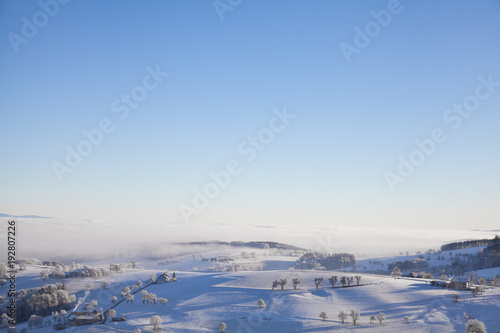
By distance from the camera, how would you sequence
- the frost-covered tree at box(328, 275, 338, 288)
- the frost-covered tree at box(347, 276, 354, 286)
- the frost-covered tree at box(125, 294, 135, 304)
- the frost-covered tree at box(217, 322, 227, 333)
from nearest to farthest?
the frost-covered tree at box(217, 322, 227, 333) → the frost-covered tree at box(125, 294, 135, 304) → the frost-covered tree at box(328, 275, 338, 288) → the frost-covered tree at box(347, 276, 354, 286)

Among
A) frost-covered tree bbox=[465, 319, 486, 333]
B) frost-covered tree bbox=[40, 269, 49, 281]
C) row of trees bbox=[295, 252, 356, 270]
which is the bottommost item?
row of trees bbox=[295, 252, 356, 270]

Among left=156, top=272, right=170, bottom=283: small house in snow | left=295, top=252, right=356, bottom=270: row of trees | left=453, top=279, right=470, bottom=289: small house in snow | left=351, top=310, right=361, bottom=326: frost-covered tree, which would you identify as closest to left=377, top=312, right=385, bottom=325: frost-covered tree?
left=351, top=310, right=361, bottom=326: frost-covered tree

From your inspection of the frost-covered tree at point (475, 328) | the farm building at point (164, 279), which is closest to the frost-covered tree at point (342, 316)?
the frost-covered tree at point (475, 328)

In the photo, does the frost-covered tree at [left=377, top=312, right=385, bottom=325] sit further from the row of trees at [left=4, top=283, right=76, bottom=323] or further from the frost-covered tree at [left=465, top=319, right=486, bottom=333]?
the row of trees at [left=4, top=283, right=76, bottom=323]

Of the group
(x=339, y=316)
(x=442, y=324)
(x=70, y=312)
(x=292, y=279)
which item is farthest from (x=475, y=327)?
(x=70, y=312)

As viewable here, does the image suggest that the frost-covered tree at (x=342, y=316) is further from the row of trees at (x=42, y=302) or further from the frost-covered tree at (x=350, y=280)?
the row of trees at (x=42, y=302)

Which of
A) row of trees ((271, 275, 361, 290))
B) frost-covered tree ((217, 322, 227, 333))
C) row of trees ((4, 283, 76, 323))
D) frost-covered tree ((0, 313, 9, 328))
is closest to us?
frost-covered tree ((217, 322, 227, 333))

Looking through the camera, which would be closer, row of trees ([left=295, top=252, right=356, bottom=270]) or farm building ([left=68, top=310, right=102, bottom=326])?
farm building ([left=68, top=310, right=102, bottom=326])

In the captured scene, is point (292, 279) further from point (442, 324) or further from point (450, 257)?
point (450, 257)
